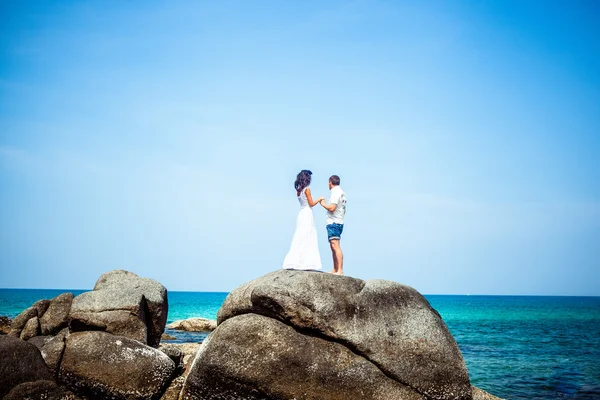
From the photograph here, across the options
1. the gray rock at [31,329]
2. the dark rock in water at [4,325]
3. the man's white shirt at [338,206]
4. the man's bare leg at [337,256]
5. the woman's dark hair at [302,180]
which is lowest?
the dark rock in water at [4,325]

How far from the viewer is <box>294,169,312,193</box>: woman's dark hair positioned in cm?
1573

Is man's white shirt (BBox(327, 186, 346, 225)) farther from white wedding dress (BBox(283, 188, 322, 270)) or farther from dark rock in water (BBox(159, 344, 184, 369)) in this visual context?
dark rock in water (BBox(159, 344, 184, 369))

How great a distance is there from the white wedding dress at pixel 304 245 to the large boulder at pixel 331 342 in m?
1.54

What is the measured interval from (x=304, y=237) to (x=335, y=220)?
1.10 m

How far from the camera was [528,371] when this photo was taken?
25.8 m

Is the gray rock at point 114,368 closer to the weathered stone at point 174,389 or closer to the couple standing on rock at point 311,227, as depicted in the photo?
the weathered stone at point 174,389

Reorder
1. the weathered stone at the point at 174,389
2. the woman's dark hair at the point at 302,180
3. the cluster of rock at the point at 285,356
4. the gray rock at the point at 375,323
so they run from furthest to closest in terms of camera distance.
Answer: the woman's dark hair at the point at 302,180, the weathered stone at the point at 174,389, the gray rock at the point at 375,323, the cluster of rock at the point at 285,356

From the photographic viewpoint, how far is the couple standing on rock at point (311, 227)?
49.9 ft

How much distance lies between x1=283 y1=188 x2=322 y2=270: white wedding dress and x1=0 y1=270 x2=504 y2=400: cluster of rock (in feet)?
4.04

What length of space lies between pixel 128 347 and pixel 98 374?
0.96m

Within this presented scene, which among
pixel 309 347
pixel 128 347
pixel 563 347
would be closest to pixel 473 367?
pixel 563 347

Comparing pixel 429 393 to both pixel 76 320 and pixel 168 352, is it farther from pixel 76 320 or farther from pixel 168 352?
pixel 76 320

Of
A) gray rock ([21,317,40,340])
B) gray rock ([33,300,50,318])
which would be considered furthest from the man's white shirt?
gray rock ([21,317,40,340])

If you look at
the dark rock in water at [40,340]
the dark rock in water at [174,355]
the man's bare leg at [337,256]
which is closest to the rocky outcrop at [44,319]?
the dark rock in water at [40,340]
